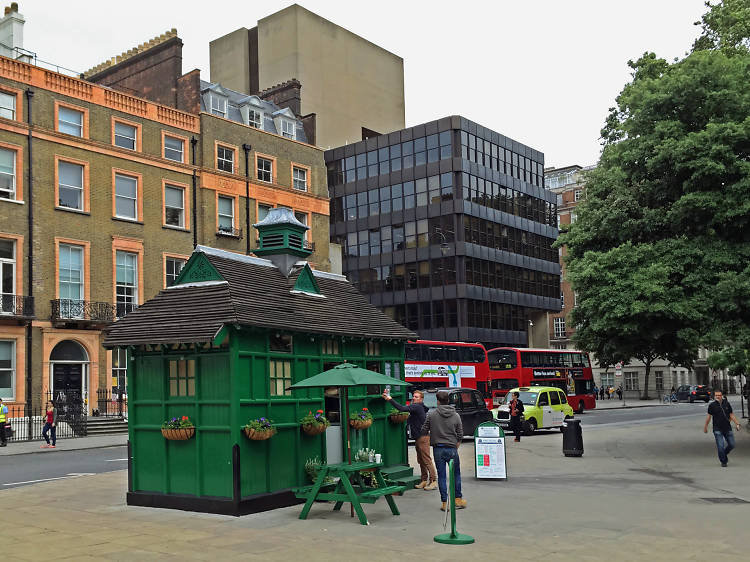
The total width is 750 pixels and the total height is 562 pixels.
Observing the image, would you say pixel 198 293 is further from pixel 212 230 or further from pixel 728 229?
pixel 212 230

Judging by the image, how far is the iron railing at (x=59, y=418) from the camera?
105ft

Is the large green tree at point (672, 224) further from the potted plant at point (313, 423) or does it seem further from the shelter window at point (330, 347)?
the potted plant at point (313, 423)

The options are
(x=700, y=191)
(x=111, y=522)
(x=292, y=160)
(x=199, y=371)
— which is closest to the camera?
(x=111, y=522)

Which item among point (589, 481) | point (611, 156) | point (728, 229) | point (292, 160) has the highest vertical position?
point (292, 160)

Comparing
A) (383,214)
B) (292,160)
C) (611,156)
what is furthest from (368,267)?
(611,156)

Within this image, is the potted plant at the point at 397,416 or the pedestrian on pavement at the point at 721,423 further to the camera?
the pedestrian on pavement at the point at 721,423

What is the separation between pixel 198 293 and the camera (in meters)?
13.4

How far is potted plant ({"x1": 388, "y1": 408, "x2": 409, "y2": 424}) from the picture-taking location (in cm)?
1559

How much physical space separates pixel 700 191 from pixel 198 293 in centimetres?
1444

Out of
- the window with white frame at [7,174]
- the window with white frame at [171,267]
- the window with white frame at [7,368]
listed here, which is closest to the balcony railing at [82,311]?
the window with white frame at [7,368]

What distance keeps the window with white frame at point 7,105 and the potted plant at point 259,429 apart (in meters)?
27.8

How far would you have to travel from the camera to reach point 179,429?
12484 millimetres

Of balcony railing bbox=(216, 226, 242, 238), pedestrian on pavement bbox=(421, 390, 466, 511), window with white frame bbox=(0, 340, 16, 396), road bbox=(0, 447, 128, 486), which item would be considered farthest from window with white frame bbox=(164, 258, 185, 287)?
pedestrian on pavement bbox=(421, 390, 466, 511)

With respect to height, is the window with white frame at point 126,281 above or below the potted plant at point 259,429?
above
